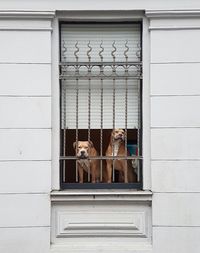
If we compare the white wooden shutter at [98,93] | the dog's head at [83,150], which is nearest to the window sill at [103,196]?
the dog's head at [83,150]

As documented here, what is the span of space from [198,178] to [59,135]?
194 cm

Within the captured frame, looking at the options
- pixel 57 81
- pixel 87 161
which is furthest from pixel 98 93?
pixel 87 161

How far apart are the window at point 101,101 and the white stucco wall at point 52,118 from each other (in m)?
0.27

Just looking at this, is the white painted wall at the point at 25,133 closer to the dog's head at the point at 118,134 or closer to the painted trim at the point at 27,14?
the painted trim at the point at 27,14

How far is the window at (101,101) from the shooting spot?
708 cm

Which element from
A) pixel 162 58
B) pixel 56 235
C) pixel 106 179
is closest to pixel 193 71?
pixel 162 58

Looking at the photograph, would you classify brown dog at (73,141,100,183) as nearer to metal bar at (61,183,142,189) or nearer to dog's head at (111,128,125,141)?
metal bar at (61,183,142,189)

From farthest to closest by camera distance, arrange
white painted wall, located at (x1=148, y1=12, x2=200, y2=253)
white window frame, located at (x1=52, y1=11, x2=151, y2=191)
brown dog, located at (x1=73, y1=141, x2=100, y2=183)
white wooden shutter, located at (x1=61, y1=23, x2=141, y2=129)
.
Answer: white wooden shutter, located at (x1=61, y1=23, x2=141, y2=129) < brown dog, located at (x1=73, y1=141, x2=100, y2=183) < white window frame, located at (x1=52, y1=11, x2=151, y2=191) < white painted wall, located at (x1=148, y1=12, x2=200, y2=253)

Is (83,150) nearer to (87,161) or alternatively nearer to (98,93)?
(87,161)

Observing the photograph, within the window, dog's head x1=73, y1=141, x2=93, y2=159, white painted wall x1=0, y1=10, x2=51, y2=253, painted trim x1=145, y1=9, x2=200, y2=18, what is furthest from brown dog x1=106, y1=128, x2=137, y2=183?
painted trim x1=145, y1=9, x2=200, y2=18

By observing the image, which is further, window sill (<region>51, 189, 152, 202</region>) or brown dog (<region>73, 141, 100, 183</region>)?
brown dog (<region>73, 141, 100, 183</region>)

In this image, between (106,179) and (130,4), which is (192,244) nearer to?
(106,179)

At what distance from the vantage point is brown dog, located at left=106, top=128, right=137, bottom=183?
278 inches

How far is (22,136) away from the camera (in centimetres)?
681
